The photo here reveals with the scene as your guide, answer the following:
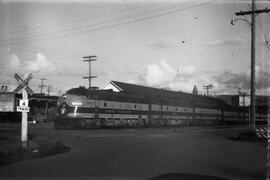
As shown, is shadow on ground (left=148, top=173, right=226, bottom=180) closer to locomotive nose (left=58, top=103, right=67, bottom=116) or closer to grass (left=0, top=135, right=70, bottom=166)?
grass (left=0, top=135, right=70, bottom=166)

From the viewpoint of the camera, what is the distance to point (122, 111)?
41312 mm

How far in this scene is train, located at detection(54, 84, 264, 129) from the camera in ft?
115

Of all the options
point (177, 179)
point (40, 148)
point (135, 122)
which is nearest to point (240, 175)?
point (177, 179)

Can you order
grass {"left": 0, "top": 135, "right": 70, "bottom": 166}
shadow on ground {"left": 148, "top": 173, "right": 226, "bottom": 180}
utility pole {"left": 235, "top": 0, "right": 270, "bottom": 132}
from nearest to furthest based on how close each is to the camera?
1. shadow on ground {"left": 148, "top": 173, "right": 226, "bottom": 180}
2. grass {"left": 0, "top": 135, "right": 70, "bottom": 166}
3. utility pole {"left": 235, "top": 0, "right": 270, "bottom": 132}

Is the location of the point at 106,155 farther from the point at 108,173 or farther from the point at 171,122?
the point at 171,122

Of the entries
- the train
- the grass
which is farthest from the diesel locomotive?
the grass

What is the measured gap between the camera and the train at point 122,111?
115ft

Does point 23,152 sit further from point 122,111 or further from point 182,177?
point 122,111

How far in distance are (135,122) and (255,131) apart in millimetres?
20152

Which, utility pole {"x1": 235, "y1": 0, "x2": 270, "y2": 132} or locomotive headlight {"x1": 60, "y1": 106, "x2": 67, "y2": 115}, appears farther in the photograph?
locomotive headlight {"x1": 60, "y1": 106, "x2": 67, "y2": 115}

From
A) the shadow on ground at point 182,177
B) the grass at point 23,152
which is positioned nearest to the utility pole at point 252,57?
the grass at point 23,152

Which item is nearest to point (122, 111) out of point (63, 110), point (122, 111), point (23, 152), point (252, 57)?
point (122, 111)

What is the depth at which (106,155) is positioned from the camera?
13562 mm

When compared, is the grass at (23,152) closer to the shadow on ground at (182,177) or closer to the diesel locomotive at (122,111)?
the shadow on ground at (182,177)
